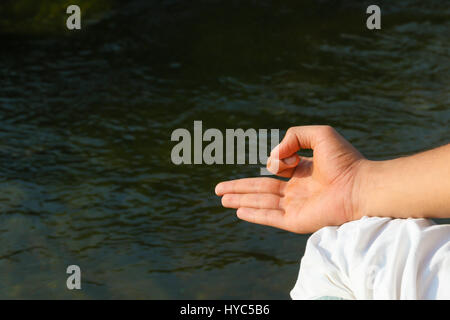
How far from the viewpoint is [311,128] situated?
204cm

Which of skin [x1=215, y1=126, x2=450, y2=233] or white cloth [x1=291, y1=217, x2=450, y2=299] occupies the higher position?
skin [x1=215, y1=126, x2=450, y2=233]

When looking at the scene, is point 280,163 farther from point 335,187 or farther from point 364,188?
point 364,188

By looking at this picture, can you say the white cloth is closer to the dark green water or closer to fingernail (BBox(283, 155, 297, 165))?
fingernail (BBox(283, 155, 297, 165))

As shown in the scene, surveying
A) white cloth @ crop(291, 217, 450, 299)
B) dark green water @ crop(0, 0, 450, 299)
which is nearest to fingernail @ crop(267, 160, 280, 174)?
white cloth @ crop(291, 217, 450, 299)

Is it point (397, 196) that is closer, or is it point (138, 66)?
point (397, 196)

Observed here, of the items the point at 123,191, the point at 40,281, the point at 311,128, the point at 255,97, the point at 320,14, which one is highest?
the point at 320,14

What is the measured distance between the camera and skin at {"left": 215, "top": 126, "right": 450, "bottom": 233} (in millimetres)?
1718

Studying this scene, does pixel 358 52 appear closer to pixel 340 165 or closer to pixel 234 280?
pixel 234 280

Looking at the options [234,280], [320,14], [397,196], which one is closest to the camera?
[397,196]

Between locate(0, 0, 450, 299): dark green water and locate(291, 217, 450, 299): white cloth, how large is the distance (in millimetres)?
1150

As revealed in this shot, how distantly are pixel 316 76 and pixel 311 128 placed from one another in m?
2.29

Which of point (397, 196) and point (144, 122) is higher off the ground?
point (144, 122)
